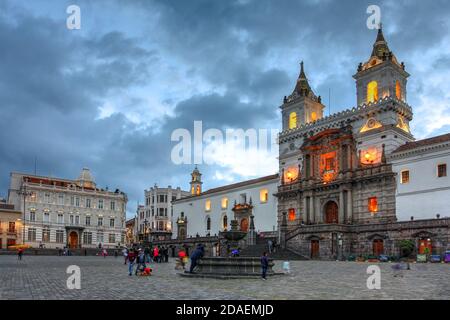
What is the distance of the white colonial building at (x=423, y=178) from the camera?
143 feet

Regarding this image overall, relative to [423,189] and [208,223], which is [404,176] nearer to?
[423,189]

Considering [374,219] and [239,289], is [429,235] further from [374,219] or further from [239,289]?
[239,289]

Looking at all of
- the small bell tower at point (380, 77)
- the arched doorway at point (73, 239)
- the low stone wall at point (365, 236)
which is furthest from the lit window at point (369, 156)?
the arched doorway at point (73, 239)

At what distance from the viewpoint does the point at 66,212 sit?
7938 centimetres

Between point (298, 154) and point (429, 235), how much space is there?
70.9 feet

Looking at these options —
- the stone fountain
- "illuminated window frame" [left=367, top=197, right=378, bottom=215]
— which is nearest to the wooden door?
"illuminated window frame" [left=367, top=197, right=378, bottom=215]

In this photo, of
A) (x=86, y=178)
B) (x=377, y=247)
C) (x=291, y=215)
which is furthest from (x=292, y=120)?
(x=86, y=178)

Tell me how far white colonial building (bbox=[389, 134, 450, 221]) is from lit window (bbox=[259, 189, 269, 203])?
65.8ft

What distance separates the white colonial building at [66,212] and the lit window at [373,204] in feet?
162

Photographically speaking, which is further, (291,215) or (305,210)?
(291,215)

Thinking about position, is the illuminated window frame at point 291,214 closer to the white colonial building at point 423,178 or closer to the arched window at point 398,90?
the white colonial building at point 423,178

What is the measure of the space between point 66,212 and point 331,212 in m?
46.5

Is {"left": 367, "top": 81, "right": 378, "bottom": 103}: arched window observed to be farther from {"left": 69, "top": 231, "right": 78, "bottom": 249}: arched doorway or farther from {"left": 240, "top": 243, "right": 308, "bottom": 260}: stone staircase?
{"left": 69, "top": 231, "right": 78, "bottom": 249}: arched doorway
